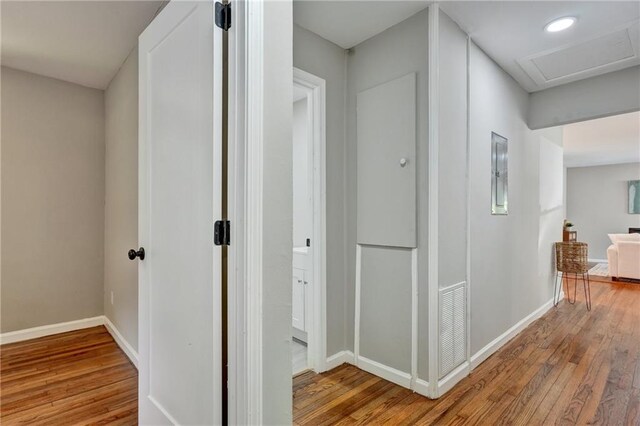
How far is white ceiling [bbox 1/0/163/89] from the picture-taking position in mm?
2066

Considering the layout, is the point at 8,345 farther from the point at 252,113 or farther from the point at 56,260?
the point at 252,113

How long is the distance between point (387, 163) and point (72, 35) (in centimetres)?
247

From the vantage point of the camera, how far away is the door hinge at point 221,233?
3.68 ft

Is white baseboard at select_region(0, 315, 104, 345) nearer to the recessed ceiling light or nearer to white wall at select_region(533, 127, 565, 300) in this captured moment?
the recessed ceiling light

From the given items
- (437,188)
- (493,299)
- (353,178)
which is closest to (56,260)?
(353,178)

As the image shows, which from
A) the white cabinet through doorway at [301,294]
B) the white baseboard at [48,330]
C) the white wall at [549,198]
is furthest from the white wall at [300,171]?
the white wall at [549,198]

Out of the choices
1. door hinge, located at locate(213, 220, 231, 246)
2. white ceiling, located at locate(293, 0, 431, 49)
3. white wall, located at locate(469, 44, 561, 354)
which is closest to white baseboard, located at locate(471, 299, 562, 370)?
white wall, located at locate(469, 44, 561, 354)

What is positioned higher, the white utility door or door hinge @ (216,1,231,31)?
door hinge @ (216,1,231,31)

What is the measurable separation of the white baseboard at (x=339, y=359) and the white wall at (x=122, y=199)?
57.4 inches

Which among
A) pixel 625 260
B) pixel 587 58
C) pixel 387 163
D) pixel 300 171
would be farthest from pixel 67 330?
pixel 625 260

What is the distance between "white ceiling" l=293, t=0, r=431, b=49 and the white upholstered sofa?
20.1ft

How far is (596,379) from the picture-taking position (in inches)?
90.4

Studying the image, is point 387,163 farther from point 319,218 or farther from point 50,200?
point 50,200

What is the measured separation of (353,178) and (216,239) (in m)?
1.59
